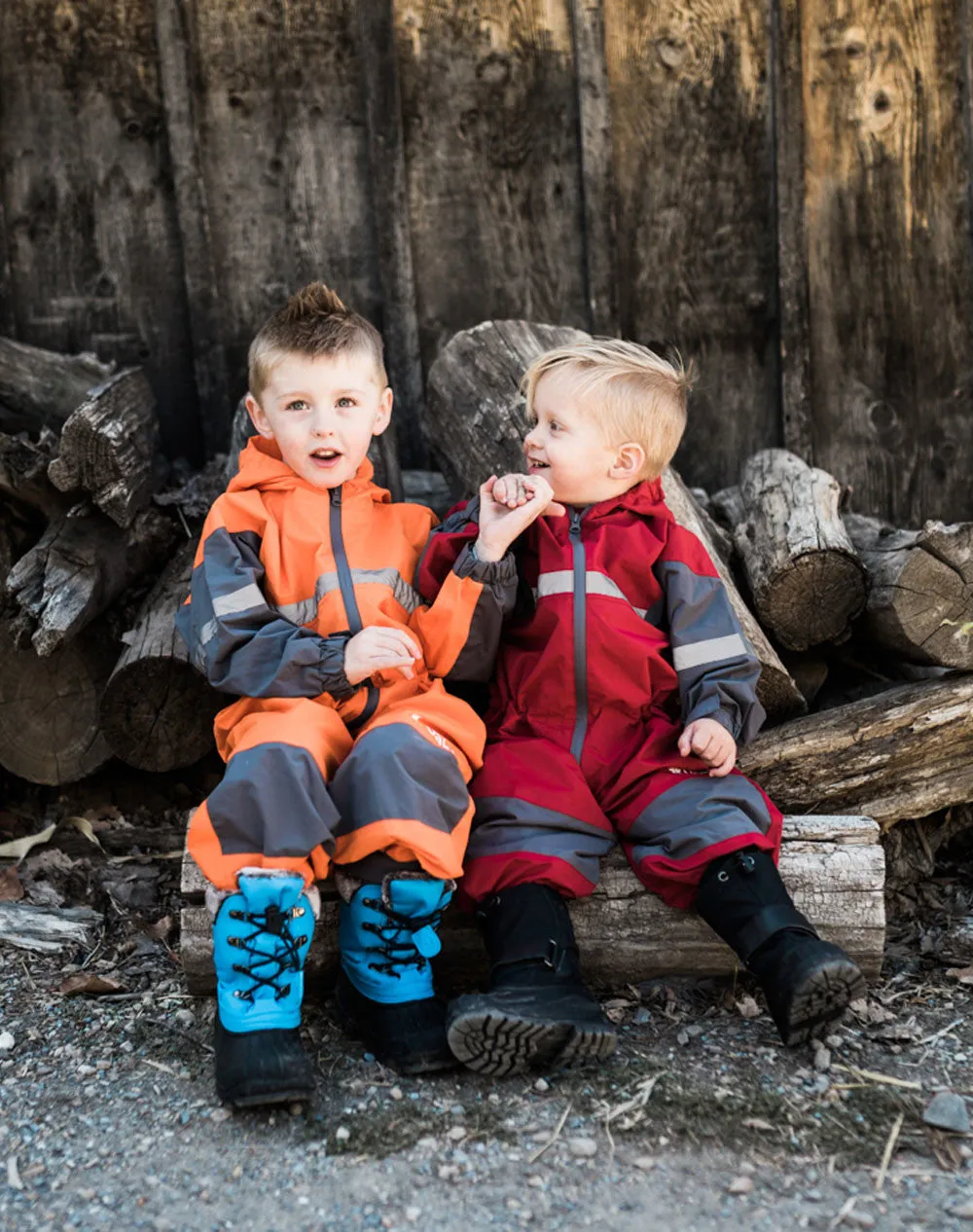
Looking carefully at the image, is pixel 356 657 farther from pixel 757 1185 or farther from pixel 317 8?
pixel 317 8

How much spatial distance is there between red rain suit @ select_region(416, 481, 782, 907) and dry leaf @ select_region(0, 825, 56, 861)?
1618 millimetres

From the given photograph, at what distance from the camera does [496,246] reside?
4.77 metres

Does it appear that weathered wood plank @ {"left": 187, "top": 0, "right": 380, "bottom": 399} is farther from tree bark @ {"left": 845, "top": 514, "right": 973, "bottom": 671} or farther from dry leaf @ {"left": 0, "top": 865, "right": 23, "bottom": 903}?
A: tree bark @ {"left": 845, "top": 514, "right": 973, "bottom": 671}

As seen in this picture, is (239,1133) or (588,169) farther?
(588,169)

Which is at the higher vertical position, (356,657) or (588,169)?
(588,169)

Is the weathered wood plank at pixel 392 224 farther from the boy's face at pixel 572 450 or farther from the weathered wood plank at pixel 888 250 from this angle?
the boy's face at pixel 572 450

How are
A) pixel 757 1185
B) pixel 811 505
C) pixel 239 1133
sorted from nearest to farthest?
pixel 757 1185, pixel 239 1133, pixel 811 505

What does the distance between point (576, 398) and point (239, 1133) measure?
5.77 feet

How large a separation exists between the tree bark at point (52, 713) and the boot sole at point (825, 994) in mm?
2336

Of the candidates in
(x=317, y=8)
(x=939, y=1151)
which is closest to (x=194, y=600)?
(x=939, y=1151)

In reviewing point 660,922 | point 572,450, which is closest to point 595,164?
point 572,450

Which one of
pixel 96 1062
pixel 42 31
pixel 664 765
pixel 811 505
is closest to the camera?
pixel 96 1062

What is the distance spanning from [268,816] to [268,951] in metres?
0.27

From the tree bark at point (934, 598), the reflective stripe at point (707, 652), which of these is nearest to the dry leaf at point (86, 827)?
the reflective stripe at point (707, 652)
